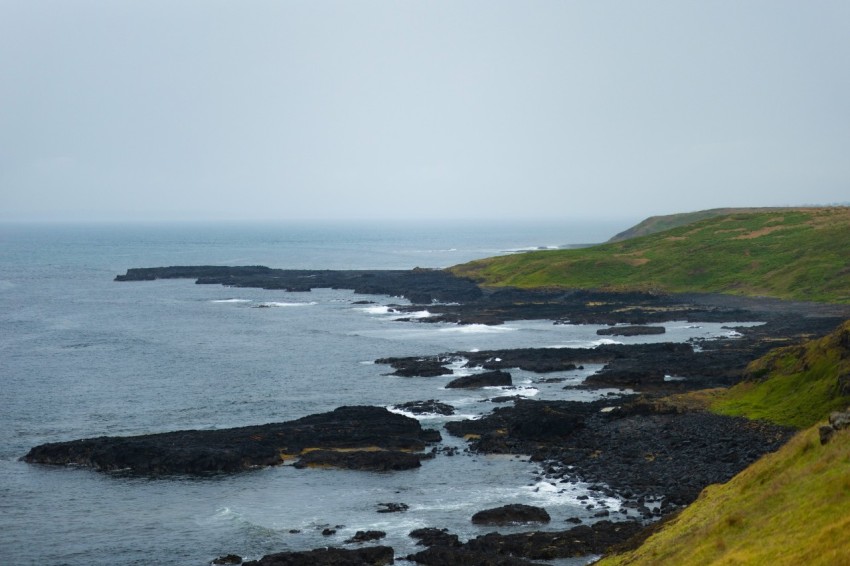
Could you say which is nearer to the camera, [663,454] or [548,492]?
[548,492]

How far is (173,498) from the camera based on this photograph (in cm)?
5488

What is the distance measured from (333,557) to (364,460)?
17.8 metres

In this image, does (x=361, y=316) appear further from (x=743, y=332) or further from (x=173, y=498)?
(x=173, y=498)

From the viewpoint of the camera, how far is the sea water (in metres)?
49.0

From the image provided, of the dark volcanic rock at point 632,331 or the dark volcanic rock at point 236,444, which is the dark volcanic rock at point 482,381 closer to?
the dark volcanic rock at point 236,444

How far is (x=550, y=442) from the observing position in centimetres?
6456

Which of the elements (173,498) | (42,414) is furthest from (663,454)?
(42,414)

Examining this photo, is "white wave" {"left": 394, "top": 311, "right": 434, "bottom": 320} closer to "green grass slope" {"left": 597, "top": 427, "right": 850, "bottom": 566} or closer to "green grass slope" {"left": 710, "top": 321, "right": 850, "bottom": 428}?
"green grass slope" {"left": 710, "top": 321, "right": 850, "bottom": 428}

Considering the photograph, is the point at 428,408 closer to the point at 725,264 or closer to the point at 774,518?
the point at 774,518

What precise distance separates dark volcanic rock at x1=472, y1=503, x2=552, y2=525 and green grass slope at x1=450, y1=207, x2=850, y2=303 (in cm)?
9760

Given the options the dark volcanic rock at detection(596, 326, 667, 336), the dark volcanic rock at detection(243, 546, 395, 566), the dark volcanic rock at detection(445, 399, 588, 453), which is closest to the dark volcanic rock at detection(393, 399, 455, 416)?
the dark volcanic rock at detection(445, 399, 588, 453)

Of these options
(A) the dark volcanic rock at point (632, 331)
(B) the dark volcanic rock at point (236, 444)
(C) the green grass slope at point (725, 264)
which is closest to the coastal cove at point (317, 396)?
(B) the dark volcanic rock at point (236, 444)

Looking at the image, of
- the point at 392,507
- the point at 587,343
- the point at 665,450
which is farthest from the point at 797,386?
the point at 587,343

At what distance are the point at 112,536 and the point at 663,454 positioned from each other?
105 feet
